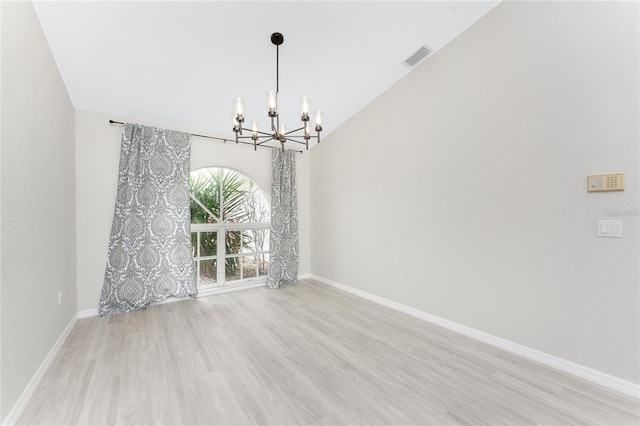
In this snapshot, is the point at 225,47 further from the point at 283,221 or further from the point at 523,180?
the point at 523,180

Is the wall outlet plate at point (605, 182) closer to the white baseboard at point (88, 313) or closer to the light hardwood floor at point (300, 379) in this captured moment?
the light hardwood floor at point (300, 379)

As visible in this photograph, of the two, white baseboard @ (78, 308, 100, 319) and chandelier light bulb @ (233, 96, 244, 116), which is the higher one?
chandelier light bulb @ (233, 96, 244, 116)

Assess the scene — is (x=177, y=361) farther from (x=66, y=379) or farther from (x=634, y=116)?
(x=634, y=116)

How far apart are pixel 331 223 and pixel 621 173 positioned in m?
3.38

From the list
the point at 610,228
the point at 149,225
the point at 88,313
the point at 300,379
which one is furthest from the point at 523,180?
the point at 88,313

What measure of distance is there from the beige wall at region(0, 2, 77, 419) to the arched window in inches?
61.5

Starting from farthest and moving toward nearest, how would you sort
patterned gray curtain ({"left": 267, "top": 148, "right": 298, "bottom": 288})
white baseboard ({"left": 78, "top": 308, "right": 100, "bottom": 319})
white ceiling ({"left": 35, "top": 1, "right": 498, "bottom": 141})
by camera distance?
patterned gray curtain ({"left": 267, "top": 148, "right": 298, "bottom": 288})
white baseboard ({"left": 78, "top": 308, "right": 100, "bottom": 319})
white ceiling ({"left": 35, "top": 1, "right": 498, "bottom": 141})

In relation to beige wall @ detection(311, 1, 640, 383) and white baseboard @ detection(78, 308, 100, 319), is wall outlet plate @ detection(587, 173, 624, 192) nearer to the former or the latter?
beige wall @ detection(311, 1, 640, 383)

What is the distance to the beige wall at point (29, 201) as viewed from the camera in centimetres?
157

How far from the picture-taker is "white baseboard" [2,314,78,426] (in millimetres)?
1576

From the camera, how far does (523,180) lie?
2.37m

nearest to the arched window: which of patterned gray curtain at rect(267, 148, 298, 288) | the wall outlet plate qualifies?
→ patterned gray curtain at rect(267, 148, 298, 288)

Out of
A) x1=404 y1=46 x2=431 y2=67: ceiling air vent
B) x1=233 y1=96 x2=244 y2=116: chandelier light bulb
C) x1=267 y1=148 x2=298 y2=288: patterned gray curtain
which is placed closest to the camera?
x1=233 y1=96 x2=244 y2=116: chandelier light bulb

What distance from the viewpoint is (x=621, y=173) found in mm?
1896
